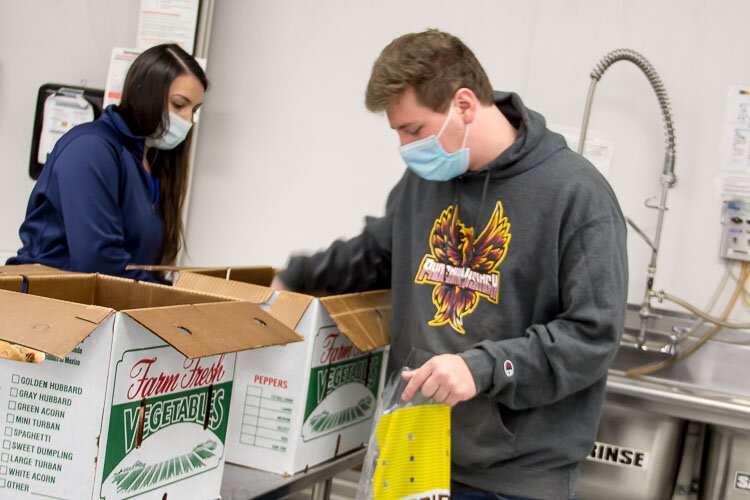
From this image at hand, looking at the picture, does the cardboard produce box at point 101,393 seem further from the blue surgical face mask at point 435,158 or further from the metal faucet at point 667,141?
the metal faucet at point 667,141

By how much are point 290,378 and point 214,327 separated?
35 cm

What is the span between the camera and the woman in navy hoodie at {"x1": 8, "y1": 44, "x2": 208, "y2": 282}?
1.74 m

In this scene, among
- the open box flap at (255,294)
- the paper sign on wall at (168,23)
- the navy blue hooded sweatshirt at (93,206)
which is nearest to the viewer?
the open box flap at (255,294)

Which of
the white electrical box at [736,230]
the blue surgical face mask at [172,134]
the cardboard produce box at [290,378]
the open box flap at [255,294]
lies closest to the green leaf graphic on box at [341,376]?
the cardboard produce box at [290,378]

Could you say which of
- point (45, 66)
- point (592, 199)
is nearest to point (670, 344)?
point (592, 199)

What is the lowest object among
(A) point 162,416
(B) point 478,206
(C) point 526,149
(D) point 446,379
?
(A) point 162,416

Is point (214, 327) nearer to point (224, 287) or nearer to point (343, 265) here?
point (224, 287)

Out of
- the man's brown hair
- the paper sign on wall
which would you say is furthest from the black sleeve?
the paper sign on wall

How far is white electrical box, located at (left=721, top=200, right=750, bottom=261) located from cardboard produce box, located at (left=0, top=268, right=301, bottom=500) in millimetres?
1689

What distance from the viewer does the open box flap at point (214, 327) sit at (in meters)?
1.15

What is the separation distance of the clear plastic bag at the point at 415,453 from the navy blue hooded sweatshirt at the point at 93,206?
0.68m

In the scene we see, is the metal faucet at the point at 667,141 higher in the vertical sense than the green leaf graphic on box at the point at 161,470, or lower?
higher

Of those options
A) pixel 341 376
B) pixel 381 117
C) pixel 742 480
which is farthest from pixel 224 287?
pixel 742 480

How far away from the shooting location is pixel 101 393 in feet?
3.77
